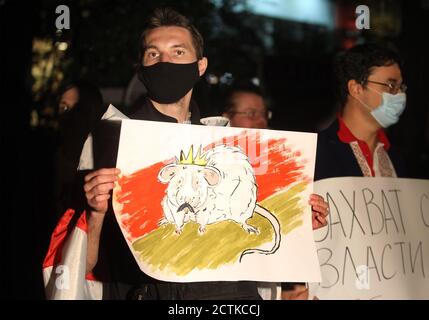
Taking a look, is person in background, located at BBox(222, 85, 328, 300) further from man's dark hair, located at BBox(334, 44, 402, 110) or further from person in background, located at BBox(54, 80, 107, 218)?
person in background, located at BBox(54, 80, 107, 218)

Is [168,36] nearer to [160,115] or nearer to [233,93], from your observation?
[160,115]

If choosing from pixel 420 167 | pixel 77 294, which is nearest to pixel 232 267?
pixel 77 294

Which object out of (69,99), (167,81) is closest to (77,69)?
(69,99)

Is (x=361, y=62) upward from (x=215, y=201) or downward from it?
upward

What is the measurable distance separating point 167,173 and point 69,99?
1288 millimetres

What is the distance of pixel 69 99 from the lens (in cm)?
395

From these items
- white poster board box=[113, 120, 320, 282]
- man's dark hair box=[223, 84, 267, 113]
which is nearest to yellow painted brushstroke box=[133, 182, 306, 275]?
white poster board box=[113, 120, 320, 282]

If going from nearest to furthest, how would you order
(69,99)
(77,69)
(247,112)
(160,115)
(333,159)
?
(160,115), (333,159), (247,112), (69,99), (77,69)

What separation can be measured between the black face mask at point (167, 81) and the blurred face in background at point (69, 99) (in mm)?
978

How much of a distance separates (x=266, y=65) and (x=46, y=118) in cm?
386

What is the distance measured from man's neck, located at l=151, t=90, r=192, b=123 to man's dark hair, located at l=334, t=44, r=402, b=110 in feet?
3.25

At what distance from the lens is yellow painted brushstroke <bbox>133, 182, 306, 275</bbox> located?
9.18ft

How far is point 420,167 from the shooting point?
8008 millimetres
